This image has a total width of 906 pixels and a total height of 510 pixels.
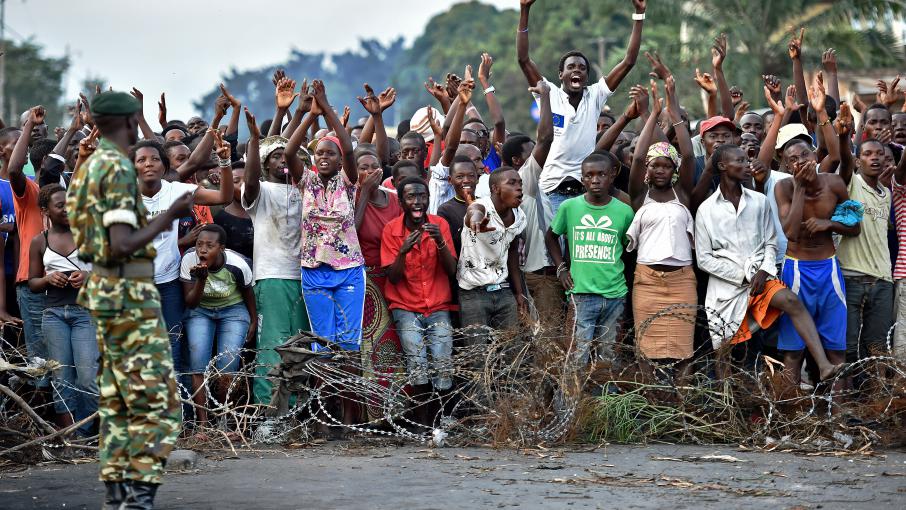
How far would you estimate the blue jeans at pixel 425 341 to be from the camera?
9406 millimetres

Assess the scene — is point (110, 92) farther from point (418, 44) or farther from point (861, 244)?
point (418, 44)

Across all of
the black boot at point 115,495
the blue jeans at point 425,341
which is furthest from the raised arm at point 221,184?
the black boot at point 115,495

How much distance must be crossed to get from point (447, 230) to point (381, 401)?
4.93 ft

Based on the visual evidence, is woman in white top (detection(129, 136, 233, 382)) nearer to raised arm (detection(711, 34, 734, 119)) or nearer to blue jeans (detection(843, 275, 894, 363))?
raised arm (detection(711, 34, 734, 119))

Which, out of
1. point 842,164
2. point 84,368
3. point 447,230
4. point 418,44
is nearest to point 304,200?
point 447,230

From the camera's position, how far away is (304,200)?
31.2 feet

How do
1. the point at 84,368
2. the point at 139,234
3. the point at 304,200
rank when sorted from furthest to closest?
the point at 304,200 → the point at 84,368 → the point at 139,234

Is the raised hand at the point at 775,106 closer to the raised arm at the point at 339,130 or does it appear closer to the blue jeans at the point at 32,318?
the raised arm at the point at 339,130

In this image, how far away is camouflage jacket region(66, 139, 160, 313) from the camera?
6.27 m

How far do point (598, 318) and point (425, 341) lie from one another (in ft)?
4.55

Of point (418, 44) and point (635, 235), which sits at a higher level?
point (418, 44)

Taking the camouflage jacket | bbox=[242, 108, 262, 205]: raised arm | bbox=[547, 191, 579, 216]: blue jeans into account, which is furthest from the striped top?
the camouflage jacket

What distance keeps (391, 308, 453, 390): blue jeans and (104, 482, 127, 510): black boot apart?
10.7ft

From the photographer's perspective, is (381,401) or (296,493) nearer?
(296,493)
